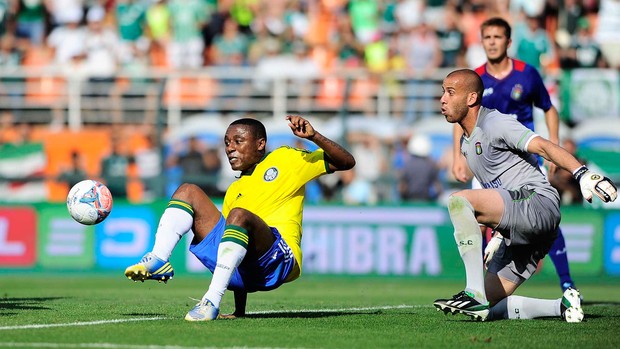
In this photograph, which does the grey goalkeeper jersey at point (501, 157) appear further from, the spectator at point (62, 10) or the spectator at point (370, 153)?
the spectator at point (62, 10)

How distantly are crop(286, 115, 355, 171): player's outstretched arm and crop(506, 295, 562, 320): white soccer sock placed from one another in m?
1.80

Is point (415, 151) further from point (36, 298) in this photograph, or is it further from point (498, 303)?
point (498, 303)

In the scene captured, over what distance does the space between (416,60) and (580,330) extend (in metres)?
13.5

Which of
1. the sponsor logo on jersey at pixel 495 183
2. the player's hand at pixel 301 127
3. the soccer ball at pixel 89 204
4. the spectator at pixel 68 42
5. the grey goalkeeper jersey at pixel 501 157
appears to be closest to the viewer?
the player's hand at pixel 301 127

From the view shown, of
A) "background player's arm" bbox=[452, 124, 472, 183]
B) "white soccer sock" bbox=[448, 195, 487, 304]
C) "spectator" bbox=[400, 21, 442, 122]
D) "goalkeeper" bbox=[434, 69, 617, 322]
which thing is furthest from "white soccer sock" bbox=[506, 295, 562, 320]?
"spectator" bbox=[400, 21, 442, 122]

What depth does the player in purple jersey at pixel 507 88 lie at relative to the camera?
35.8 ft

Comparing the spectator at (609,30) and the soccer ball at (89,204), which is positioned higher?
the spectator at (609,30)

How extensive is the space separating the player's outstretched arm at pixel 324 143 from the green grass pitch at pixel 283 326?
48.8 inches

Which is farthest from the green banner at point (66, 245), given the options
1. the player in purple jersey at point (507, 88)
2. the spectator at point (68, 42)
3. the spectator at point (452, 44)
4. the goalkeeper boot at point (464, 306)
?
the goalkeeper boot at point (464, 306)

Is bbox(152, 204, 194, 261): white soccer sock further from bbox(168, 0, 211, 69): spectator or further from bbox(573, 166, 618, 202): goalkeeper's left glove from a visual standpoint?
bbox(168, 0, 211, 69): spectator

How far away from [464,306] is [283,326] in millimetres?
1332

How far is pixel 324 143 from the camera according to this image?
847 centimetres

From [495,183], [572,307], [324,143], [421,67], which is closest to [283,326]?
[324,143]

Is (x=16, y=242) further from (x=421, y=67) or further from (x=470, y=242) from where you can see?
(x=470, y=242)
